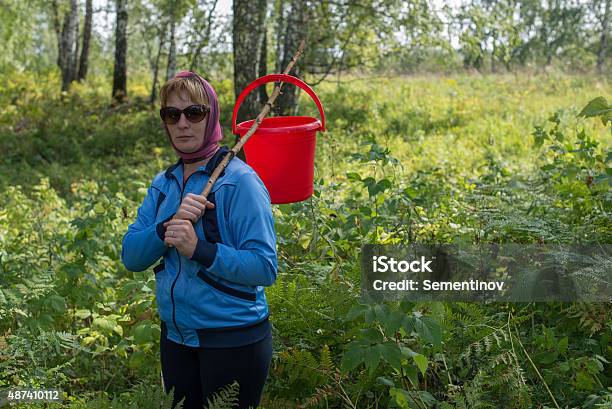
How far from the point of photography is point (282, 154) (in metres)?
3.32

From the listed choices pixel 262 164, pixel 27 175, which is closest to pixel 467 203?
pixel 262 164

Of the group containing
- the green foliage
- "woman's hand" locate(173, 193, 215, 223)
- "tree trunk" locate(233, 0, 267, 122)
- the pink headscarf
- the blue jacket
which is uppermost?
"tree trunk" locate(233, 0, 267, 122)

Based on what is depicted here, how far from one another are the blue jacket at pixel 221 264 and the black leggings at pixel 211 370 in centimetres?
5

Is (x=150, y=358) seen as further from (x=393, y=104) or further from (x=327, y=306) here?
(x=393, y=104)

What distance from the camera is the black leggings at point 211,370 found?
255cm

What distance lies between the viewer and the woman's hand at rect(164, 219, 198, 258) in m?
2.41

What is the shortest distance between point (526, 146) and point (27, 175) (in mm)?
7577

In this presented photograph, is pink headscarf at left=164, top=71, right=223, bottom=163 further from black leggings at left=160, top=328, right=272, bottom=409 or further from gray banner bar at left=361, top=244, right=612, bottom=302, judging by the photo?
gray banner bar at left=361, top=244, right=612, bottom=302

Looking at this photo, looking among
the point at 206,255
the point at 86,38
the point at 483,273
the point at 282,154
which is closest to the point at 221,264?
the point at 206,255

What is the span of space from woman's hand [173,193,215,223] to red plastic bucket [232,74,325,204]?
880mm

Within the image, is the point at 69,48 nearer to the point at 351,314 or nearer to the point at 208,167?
the point at 208,167

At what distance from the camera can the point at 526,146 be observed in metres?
10.2

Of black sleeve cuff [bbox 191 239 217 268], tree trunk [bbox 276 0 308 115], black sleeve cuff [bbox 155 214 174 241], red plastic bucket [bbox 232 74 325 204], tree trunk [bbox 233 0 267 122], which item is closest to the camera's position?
black sleeve cuff [bbox 191 239 217 268]

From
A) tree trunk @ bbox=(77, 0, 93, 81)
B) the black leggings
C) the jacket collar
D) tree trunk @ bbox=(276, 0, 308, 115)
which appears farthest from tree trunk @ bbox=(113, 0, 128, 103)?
the black leggings
